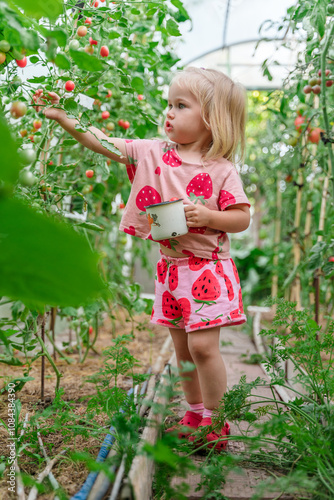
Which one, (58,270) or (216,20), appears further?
(216,20)

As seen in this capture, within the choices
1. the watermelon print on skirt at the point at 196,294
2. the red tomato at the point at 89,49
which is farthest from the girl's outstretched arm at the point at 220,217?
A: the red tomato at the point at 89,49

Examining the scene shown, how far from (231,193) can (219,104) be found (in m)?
0.25

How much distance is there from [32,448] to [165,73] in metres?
1.48

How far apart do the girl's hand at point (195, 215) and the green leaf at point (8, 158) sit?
82 centimetres

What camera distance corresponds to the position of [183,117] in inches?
48.9

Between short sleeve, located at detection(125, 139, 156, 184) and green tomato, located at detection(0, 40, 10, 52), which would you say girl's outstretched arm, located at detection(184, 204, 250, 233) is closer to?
short sleeve, located at detection(125, 139, 156, 184)

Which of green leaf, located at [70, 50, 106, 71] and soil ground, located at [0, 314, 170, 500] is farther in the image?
soil ground, located at [0, 314, 170, 500]

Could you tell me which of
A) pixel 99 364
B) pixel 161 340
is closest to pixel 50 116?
pixel 99 364

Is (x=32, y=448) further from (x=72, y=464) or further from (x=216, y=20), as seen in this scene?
(x=216, y=20)

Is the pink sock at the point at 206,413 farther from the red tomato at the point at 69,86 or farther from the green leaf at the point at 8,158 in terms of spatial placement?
the green leaf at the point at 8,158

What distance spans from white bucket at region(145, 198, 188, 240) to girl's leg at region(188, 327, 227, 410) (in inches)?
10.4

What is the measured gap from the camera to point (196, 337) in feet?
3.79

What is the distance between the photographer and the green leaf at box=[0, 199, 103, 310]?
1.05ft

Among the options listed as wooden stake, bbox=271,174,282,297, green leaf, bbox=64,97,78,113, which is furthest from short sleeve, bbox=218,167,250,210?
wooden stake, bbox=271,174,282,297
